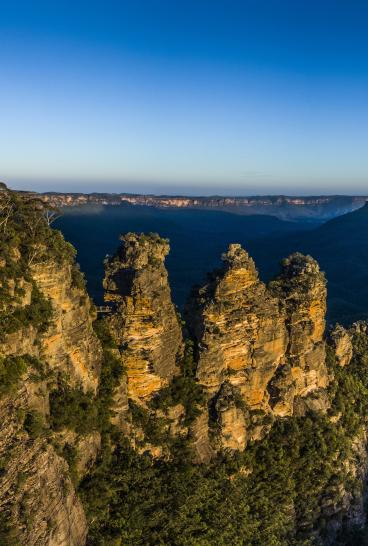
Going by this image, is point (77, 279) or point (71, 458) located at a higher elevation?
point (77, 279)

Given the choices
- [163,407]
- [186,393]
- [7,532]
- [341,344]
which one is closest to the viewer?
[7,532]

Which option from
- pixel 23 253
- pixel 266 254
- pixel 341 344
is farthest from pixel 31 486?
pixel 266 254

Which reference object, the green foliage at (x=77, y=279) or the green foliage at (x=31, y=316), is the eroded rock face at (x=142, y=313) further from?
the green foliage at (x=31, y=316)

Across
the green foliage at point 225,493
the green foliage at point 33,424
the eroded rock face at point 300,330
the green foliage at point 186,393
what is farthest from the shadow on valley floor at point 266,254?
the green foliage at point 33,424

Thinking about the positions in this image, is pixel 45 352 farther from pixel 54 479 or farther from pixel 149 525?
pixel 149 525

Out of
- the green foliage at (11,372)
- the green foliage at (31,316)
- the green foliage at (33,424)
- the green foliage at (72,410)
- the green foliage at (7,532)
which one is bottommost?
the green foliage at (7,532)

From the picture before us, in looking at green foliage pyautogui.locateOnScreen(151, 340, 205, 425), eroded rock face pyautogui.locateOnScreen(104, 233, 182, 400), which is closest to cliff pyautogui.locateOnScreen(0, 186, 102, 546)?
eroded rock face pyautogui.locateOnScreen(104, 233, 182, 400)

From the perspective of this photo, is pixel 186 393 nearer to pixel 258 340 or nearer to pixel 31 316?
pixel 258 340
